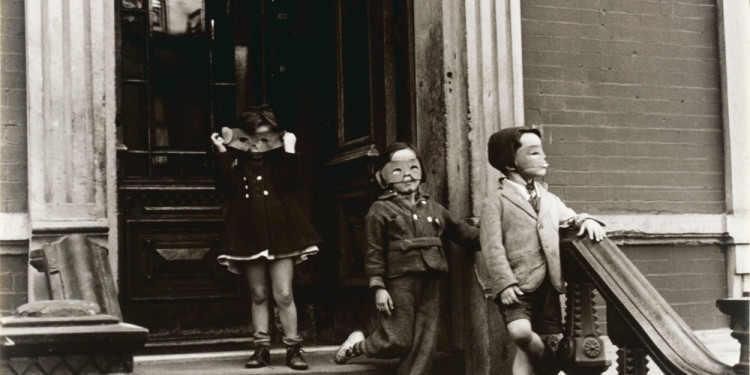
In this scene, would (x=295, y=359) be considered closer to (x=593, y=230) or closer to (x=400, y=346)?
(x=400, y=346)

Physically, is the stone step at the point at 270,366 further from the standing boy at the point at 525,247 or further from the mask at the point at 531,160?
the mask at the point at 531,160

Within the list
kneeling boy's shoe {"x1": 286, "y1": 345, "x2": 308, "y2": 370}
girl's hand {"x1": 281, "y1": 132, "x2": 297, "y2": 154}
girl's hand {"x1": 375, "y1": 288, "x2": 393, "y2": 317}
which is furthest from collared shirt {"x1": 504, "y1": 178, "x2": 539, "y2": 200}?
kneeling boy's shoe {"x1": 286, "y1": 345, "x2": 308, "y2": 370}

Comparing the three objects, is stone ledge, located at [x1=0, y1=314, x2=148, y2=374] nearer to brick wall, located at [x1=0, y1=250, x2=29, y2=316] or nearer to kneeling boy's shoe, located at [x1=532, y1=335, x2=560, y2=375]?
brick wall, located at [x1=0, y1=250, x2=29, y2=316]

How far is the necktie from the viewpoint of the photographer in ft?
18.6

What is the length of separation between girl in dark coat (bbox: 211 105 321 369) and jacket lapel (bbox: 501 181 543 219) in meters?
1.19

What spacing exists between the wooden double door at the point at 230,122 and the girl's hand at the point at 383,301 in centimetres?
103

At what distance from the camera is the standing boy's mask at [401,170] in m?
5.95

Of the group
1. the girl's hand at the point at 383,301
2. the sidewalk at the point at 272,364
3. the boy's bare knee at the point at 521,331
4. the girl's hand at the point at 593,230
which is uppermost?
the girl's hand at the point at 593,230

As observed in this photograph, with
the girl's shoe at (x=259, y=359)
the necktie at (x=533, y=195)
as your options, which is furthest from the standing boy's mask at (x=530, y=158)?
the girl's shoe at (x=259, y=359)

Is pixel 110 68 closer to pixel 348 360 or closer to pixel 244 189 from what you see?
pixel 244 189

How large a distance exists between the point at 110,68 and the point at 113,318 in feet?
5.50

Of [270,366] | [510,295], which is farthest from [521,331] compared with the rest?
[270,366]

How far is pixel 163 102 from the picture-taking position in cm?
723

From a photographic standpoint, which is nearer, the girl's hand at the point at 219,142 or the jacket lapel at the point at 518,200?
the jacket lapel at the point at 518,200
